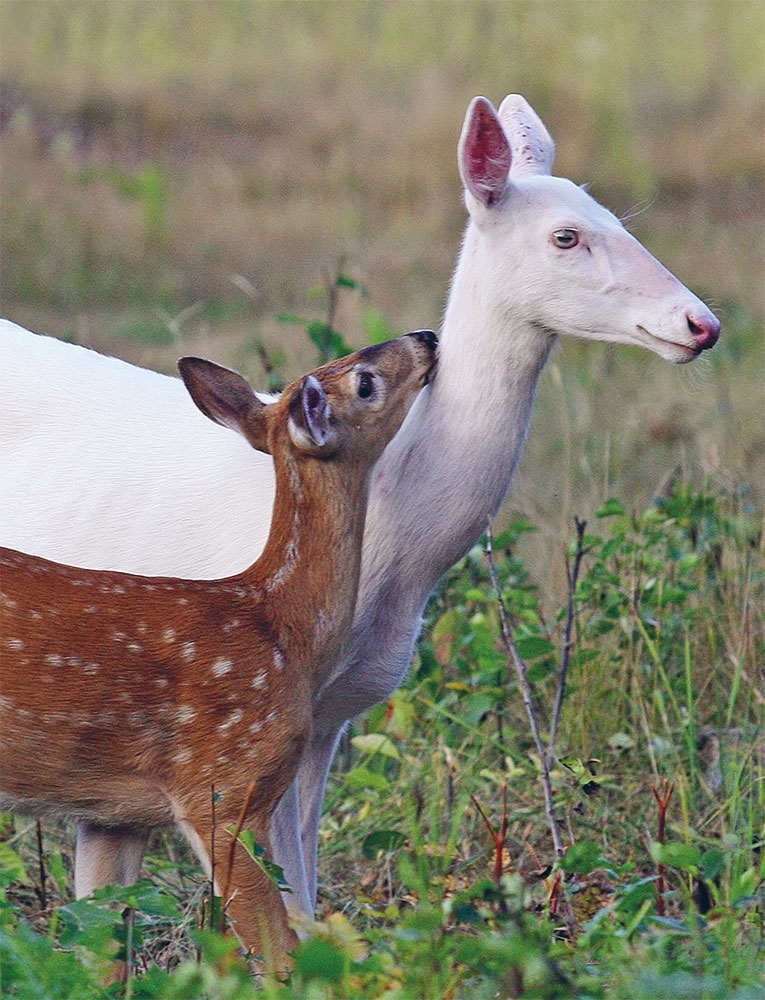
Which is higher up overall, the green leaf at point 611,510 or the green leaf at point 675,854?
the green leaf at point 611,510

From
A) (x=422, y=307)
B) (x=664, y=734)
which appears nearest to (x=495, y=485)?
(x=664, y=734)

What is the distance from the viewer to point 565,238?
3.38 meters

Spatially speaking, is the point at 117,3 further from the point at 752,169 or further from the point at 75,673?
the point at 75,673

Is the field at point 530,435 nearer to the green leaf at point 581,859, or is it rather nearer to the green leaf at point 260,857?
the green leaf at point 581,859

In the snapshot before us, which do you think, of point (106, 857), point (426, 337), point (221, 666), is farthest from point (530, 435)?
point (221, 666)

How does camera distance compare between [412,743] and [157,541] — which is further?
[412,743]

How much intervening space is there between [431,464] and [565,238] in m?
0.56

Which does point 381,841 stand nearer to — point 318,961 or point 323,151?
point 318,961

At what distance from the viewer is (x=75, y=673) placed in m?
2.99

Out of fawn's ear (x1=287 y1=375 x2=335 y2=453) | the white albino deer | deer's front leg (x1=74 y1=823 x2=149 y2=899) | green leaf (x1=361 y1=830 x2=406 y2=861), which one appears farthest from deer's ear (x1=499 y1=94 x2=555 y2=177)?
deer's front leg (x1=74 y1=823 x2=149 y2=899)

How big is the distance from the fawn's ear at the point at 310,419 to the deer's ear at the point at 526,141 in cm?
81

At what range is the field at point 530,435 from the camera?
2.77m

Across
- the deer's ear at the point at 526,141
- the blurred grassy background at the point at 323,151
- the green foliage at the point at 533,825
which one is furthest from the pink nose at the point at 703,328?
the blurred grassy background at the point at 323,151

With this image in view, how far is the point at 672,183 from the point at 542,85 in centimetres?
167
